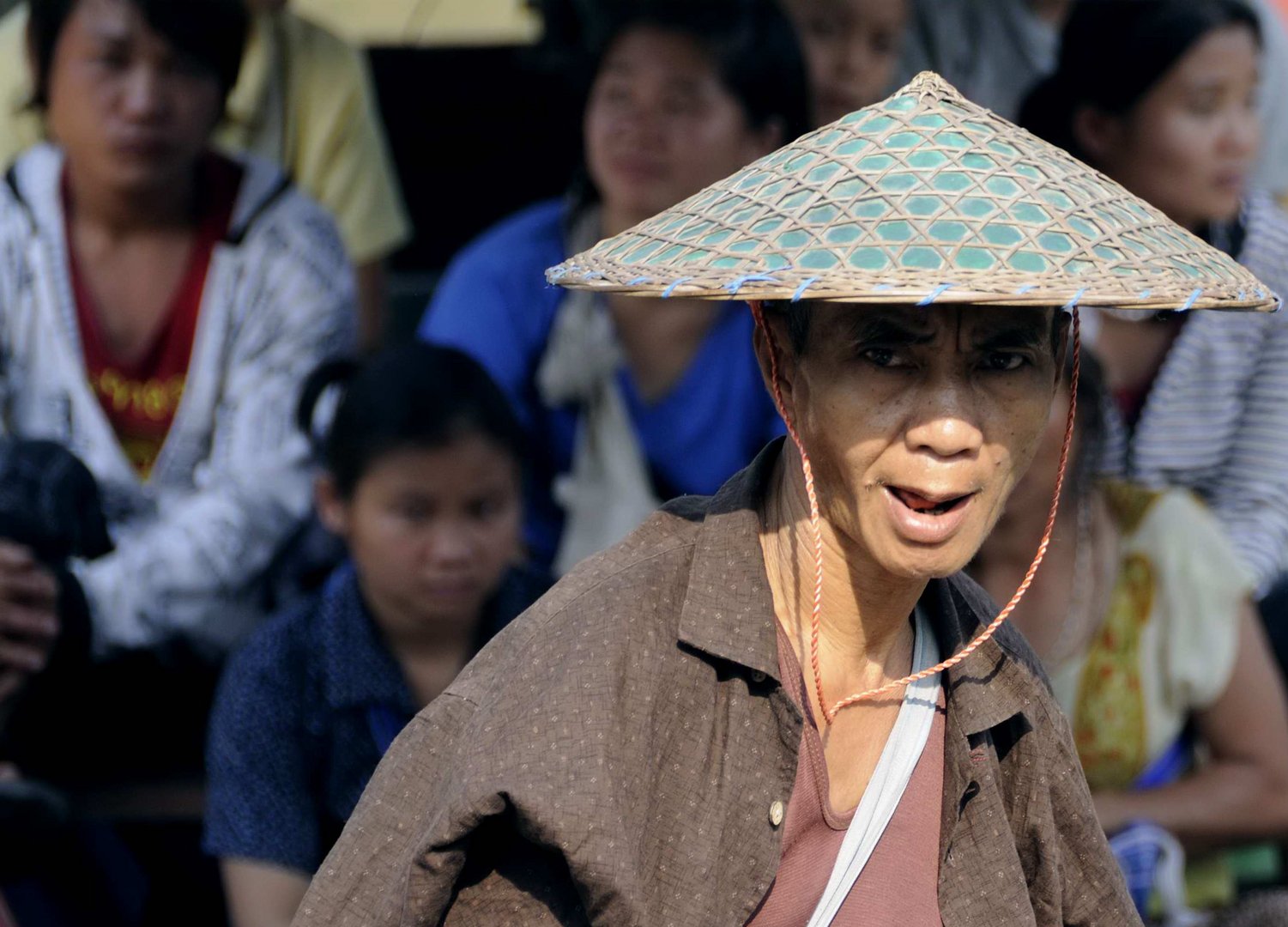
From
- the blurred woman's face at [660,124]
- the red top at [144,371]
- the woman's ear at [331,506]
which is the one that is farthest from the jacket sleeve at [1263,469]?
the red top at [144,371]

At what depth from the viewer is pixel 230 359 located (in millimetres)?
3686

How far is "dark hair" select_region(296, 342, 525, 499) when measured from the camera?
3.25 m

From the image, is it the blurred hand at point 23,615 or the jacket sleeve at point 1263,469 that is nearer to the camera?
the blurred hand at point 23,615

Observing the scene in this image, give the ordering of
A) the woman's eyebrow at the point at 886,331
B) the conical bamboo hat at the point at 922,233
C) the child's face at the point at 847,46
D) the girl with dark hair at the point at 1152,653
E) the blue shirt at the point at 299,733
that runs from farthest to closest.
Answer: the child's face at the point at 847,46 < the girl with dark hair at the point at 1152,653 < the blue shirt at the point at 299,733 < the woman's eyebrow at the point at 886,331 < the conical bamboo hat at the point at 922,233

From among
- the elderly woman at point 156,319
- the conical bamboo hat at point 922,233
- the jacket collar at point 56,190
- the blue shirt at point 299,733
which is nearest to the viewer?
the conical bamboo hat at point 922,233

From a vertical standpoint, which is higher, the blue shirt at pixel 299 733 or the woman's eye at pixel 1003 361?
the woman's eye at pixel 1003 361

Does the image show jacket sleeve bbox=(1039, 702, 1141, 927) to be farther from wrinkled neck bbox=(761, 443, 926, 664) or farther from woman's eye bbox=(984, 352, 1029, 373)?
woman's eye bbox=(984, 352, 1029, 373)

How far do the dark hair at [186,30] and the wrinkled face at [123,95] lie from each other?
2cm

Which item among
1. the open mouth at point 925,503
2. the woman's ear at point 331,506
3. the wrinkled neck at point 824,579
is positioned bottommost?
the woman's ear at point 331,506

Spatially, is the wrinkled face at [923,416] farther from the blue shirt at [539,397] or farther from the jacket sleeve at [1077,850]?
the blue shirt at [539,397]

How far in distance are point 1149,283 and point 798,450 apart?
42 centimetres

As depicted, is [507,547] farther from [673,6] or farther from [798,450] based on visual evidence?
[798,450]

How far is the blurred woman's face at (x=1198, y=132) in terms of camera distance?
3904 millimetres

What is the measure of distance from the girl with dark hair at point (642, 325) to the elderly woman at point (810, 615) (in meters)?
1.72
